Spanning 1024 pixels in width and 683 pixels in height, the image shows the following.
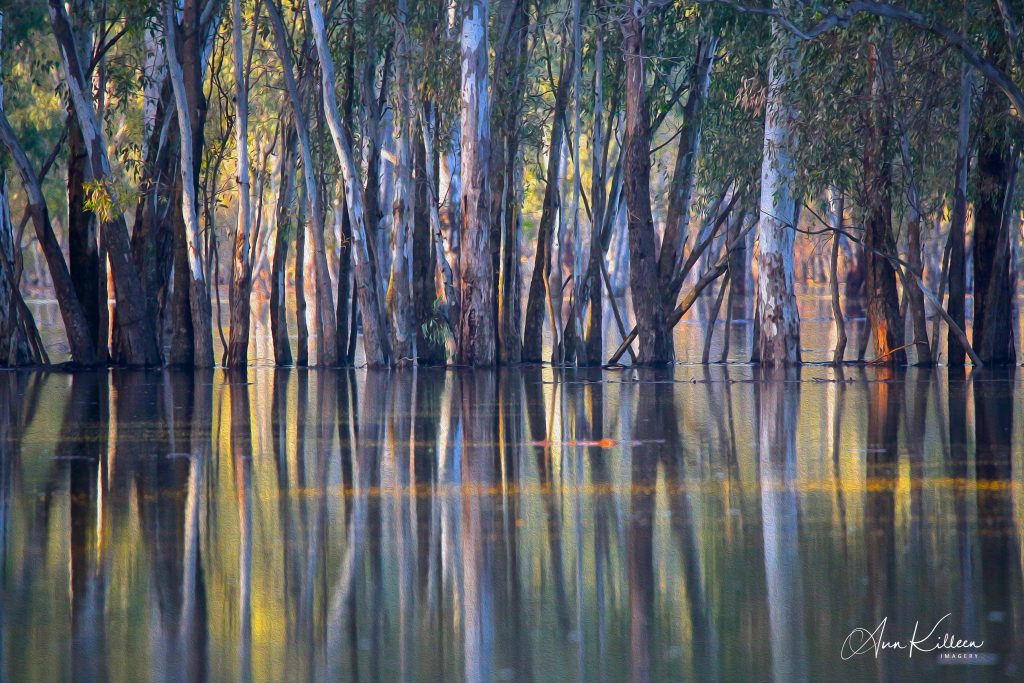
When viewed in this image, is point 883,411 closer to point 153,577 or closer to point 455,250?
point 153,577

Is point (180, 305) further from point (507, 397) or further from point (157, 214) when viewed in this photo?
point (507, 397)

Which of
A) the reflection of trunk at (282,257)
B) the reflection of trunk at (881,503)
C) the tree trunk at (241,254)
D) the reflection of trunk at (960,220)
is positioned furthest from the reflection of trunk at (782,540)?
the reflection of trunk at (282,257)

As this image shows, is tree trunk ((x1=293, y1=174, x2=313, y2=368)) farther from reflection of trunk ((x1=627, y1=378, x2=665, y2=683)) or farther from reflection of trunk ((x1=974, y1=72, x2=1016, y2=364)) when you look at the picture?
reflection of trunk ((x1=627, y1=378, x2=665, y2=683))

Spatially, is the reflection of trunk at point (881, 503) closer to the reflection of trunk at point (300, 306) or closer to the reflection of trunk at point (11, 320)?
the reflection of trunk at point (300, 306)

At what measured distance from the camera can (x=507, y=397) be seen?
44.2 ft

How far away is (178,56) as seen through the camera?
18141mm

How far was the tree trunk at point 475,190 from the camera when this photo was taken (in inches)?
682

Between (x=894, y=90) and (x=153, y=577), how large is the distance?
13.6m

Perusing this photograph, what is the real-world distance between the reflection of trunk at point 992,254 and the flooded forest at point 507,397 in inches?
2.1

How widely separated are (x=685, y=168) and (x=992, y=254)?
4660mm

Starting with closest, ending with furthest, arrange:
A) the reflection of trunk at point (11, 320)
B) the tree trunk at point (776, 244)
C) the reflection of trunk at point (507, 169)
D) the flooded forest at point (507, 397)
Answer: the flooded forest at point (507, 397) < the tree trunk at point (776, 244) < the reflection of trunk at point (11, 320) < the reflection of trunk at point (507, 169)

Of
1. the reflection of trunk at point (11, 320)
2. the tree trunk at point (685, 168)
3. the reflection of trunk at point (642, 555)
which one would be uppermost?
the tree trunk at point (685, 168)

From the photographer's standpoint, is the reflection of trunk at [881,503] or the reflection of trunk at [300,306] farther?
the reflection of trunk at [300,306]

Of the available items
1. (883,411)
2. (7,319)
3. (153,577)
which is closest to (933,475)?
(883,411)
